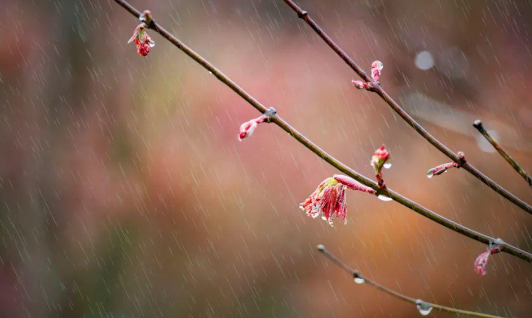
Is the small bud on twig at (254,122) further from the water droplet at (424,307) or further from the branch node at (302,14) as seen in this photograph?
the water droplet at (424,307)

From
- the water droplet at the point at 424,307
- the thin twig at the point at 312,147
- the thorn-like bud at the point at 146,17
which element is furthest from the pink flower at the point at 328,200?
the thorn-like bud at the point at 146,17

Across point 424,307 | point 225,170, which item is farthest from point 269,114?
point 225,170

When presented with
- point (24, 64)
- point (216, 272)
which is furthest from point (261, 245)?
point (24, 64)

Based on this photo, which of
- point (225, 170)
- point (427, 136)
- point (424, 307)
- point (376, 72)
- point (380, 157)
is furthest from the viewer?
point (225, 170)

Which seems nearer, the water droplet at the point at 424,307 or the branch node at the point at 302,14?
the branch node at the point at 302,14

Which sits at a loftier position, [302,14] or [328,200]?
[302,14]

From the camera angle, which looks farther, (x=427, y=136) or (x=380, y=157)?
(x=427, y=136)

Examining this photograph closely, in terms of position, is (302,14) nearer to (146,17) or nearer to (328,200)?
(146,17)

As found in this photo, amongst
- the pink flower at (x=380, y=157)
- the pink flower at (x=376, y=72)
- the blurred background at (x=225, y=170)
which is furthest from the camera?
the blurred background at (x=225, y=170)
